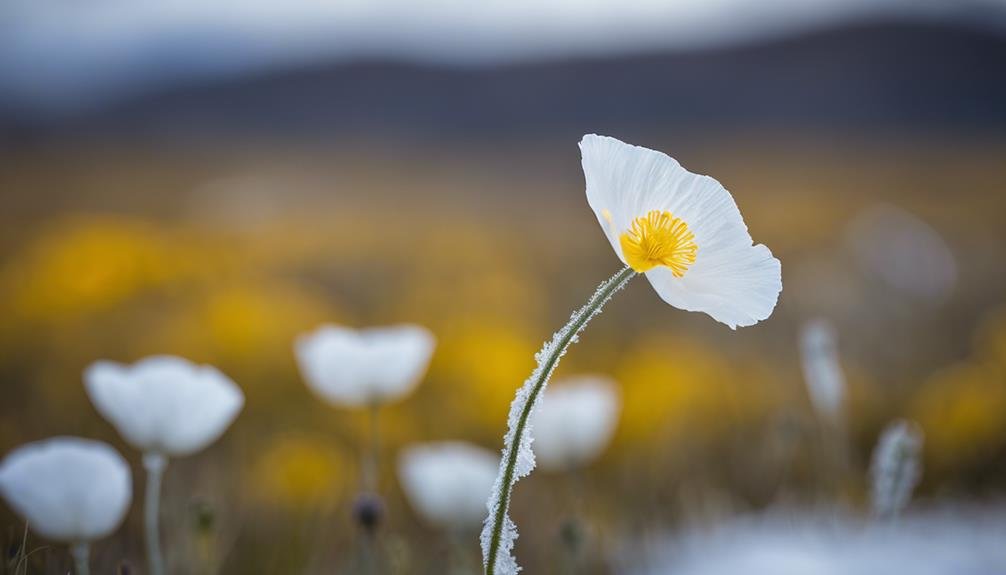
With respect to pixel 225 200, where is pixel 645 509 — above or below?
below

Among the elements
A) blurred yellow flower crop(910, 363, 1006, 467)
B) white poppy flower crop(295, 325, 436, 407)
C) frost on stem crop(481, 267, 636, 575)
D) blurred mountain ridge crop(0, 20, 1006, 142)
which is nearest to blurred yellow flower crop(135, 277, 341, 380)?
white poppy flower crop(295, 325, 436, 407)

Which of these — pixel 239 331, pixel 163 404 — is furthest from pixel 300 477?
pixel 163 404

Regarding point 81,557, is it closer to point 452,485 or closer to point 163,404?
point 163,404

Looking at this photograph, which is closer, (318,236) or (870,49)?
(318,236)

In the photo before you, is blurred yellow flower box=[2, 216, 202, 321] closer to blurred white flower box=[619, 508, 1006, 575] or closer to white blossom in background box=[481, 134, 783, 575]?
blurred white flower box=[619, 508, 1006, 575]

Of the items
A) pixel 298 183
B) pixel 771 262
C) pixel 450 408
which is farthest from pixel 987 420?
pixel 298 183

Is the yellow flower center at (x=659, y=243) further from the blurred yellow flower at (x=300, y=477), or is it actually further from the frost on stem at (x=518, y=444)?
the blurred yellow flower at (x=300, y=477)

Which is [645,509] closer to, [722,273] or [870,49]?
[722,273]
